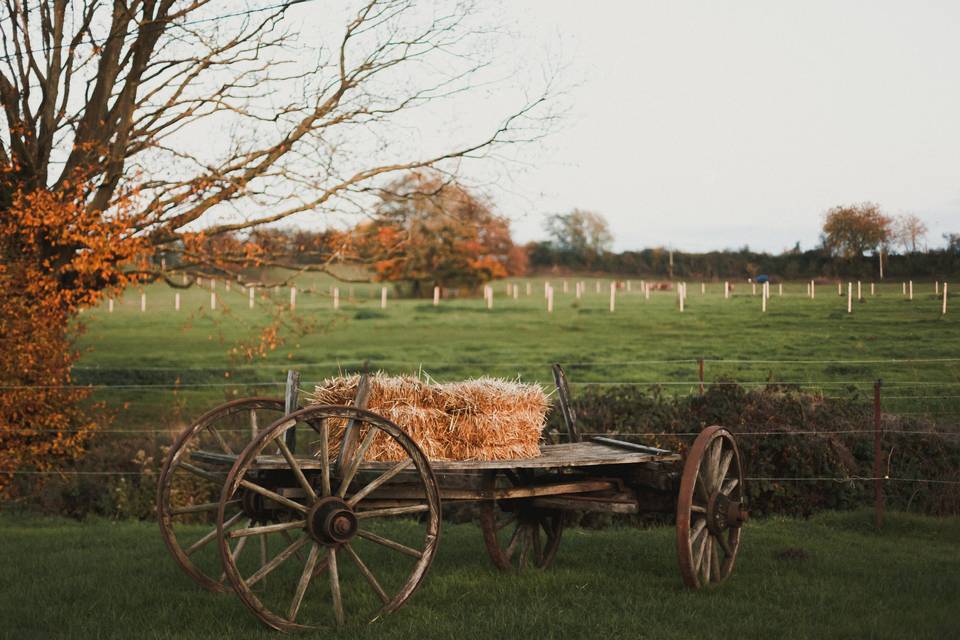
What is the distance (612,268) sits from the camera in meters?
23.1

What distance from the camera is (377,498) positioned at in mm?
5531

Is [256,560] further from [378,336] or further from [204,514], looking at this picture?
[378,336]

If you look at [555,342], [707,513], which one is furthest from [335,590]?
[555,342]

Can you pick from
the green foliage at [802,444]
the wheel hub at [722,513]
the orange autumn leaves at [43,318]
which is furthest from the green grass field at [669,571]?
the orange autumn leaves at [43,318]

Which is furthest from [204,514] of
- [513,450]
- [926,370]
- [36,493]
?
[926,370]

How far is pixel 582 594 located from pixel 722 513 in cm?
107

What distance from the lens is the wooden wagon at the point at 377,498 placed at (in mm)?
4980

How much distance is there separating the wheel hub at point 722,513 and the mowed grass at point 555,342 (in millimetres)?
5968

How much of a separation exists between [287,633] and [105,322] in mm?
22919

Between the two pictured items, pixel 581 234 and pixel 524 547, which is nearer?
pixel 524 547

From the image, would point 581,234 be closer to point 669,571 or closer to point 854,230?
point 854,230

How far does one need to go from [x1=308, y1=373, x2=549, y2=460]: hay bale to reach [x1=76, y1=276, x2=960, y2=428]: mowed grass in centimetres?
663

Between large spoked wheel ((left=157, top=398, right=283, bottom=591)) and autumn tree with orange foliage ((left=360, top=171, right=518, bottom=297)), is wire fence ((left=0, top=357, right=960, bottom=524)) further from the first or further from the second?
autumn tree with orange foliage ((left=360, top=171, right=518, bottom=297))

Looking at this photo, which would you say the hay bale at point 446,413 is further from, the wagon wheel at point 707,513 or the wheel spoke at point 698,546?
the wheel spoke at point 698,546
